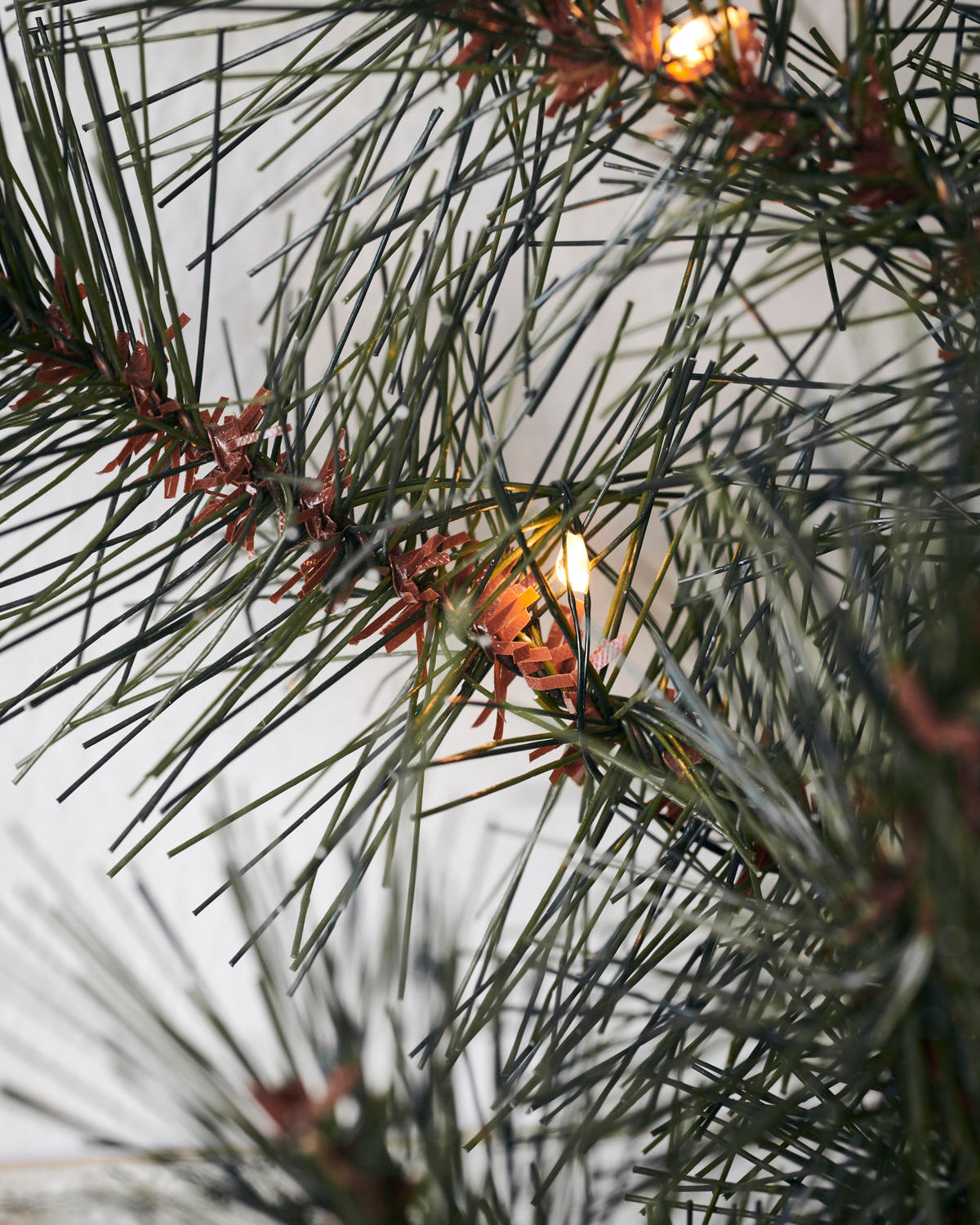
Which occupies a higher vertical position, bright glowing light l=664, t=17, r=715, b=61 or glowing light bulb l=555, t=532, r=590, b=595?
bright glowing light l=664, t=17, r=715, b=61

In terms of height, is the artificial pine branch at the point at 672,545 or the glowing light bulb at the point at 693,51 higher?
the glowing light bulb at the point at 693,51

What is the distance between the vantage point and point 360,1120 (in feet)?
0.30

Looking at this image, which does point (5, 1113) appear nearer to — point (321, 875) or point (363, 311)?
point (321, 875)

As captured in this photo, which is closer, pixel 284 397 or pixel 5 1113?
pixel 284 397

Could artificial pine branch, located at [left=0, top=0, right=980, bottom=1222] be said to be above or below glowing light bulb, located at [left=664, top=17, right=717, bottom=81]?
below

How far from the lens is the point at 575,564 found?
182mm

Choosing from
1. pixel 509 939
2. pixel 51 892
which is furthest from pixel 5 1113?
pixel 509 939

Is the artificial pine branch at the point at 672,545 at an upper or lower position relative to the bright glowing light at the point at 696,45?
lower

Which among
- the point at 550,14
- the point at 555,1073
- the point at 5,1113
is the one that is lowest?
the point at 5,1113

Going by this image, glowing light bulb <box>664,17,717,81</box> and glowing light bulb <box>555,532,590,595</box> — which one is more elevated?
glowing light bulb <box>664,17,717,81</box>

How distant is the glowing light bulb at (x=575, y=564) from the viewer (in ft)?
0.59

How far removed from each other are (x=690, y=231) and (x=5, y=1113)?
408mm

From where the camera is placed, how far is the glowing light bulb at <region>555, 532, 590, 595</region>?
0.18m

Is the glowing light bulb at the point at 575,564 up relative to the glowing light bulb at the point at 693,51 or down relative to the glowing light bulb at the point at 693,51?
down
